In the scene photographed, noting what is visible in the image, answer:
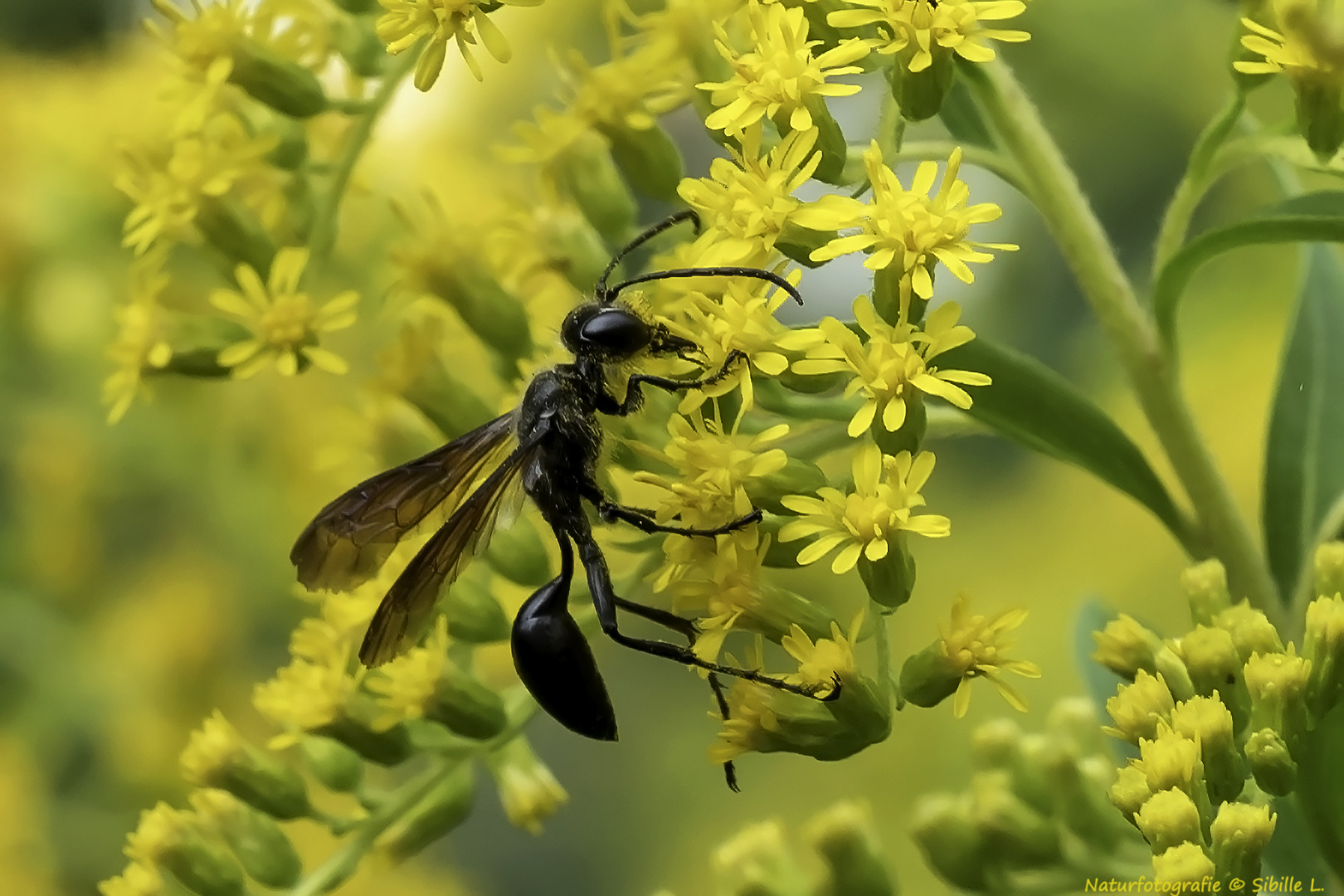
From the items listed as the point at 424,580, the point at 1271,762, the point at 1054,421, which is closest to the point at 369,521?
the point at 424,580

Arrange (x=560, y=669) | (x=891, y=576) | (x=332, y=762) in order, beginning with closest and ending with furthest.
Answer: (x=891, y=576), (x=560, y=669), (x=332, y=762)

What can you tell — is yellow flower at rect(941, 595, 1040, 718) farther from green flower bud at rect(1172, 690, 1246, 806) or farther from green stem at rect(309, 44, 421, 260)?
green stem at rect(309, 44, 421, 260)

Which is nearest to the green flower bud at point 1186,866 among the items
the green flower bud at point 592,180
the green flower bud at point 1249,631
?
the green flower bud at point 1249,631

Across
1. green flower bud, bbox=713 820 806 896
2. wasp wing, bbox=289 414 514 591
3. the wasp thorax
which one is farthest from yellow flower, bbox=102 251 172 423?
green flower bud, bbox=713 820 806 896

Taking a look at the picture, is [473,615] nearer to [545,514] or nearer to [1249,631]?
[545,514]

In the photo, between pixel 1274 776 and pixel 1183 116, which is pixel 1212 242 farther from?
pixel 1183 116

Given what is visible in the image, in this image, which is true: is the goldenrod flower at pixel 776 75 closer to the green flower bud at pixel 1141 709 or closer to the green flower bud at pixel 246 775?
the green flower bud at pixel 1141 709
